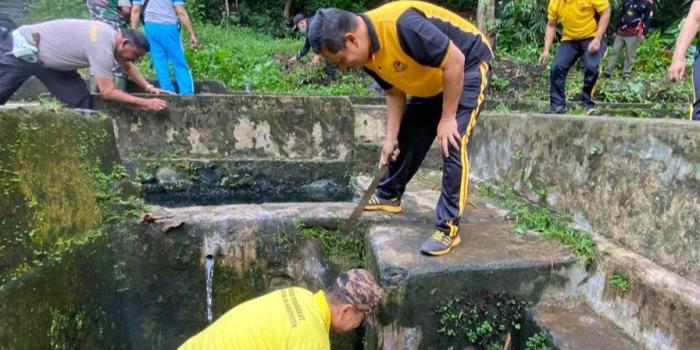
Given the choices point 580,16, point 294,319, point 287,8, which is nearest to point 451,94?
point 294,319

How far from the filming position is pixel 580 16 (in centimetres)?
526

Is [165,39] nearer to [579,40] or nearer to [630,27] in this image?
[579,40]

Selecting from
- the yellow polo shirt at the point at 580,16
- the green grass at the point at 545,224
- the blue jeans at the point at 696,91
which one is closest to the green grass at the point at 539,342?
the green grass at the point at 545,224

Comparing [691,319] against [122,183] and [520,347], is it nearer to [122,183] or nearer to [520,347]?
[520,347]

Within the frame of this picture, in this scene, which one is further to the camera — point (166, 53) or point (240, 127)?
point (166, 53)

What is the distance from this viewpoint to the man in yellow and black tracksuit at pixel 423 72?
251 cm

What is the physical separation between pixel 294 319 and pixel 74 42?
3.63 metres

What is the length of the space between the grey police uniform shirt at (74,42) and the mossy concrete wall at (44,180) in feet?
4.07

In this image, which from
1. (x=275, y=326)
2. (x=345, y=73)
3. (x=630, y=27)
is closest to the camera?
(x=275, y=326)

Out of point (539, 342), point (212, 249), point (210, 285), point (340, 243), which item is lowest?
point (210, 285)

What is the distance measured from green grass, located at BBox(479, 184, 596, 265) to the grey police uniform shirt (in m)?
3.69

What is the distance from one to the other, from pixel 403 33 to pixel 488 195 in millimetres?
2022

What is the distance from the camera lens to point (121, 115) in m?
5.06

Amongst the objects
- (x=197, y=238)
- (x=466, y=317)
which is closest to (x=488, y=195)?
(x=466, y=317)
